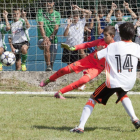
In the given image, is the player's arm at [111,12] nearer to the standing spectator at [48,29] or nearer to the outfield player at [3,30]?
the standing spectator at [48,29]

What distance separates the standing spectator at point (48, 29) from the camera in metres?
10.9

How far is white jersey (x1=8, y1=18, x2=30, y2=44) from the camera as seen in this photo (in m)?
11.0

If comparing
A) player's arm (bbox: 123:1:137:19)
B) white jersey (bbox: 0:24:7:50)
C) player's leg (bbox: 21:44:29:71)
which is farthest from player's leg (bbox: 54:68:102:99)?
white jersey (bbox: 0:24:7:50)

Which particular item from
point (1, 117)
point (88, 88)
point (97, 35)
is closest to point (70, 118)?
point (1, 117)

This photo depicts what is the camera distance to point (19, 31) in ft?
36.2

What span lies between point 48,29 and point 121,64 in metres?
6.28

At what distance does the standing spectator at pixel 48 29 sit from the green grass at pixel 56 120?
2837 mm

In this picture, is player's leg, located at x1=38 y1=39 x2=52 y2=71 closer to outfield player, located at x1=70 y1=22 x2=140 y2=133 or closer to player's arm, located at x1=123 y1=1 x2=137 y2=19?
player's arm, located at x1=123 y1=1 x2=137 y2=19

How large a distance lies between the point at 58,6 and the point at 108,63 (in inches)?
258

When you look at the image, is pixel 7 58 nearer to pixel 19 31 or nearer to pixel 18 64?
pixel 18 64

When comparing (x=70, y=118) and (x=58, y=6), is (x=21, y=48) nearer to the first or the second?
(x=58, y=6)

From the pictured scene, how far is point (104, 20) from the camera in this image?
36.0ft

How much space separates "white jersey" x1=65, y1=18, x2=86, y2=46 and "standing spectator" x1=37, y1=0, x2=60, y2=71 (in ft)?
1.38

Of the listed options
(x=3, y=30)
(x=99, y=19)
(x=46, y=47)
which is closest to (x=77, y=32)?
(x=99, y=19)
